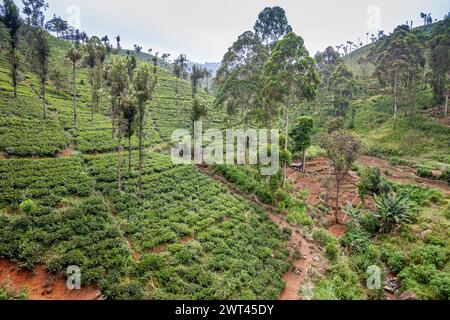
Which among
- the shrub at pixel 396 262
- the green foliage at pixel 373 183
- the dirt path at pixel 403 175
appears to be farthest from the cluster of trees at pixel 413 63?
the shrub at pixel 396 262

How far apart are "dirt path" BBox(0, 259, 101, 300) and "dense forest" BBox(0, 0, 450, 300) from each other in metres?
0.06

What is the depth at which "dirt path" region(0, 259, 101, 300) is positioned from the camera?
472 inches

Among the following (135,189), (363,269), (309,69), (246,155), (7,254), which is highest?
(309,69)

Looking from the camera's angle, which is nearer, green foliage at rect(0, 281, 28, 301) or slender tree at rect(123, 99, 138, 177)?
green foliage at rect(0, 281, 28, 301)

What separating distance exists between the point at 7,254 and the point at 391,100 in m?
66.6

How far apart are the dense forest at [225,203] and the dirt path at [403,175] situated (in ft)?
0.80

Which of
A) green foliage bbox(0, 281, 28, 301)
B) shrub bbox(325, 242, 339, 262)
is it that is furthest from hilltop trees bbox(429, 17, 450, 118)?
green foliage bbox(0, 281, 28, 301)

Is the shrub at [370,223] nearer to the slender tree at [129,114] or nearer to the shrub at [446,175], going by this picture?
the shrub at [446,175]

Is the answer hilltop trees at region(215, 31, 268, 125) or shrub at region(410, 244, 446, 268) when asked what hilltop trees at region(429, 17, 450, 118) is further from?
shrub at region(410, 244, 446, 268)

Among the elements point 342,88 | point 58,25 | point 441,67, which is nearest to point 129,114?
point 441,67

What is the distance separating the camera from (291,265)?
17.7 m

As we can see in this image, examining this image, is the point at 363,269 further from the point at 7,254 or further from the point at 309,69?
the point at 7,254

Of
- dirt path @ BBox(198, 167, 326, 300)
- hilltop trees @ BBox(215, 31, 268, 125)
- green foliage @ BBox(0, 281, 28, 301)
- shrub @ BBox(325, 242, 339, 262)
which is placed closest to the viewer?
green foliage @ BBox(0, 281, 28, 301)
